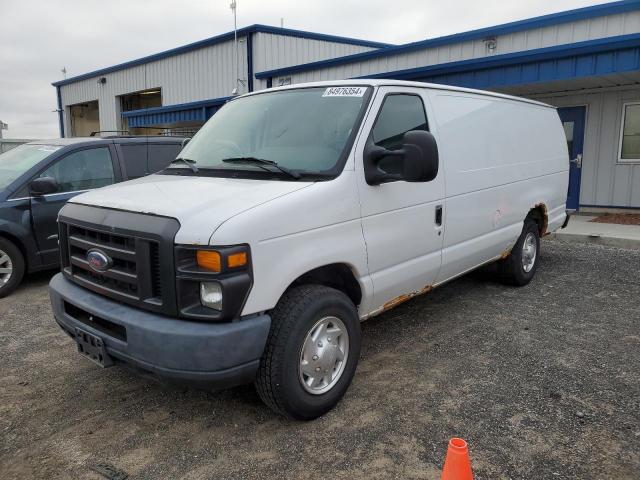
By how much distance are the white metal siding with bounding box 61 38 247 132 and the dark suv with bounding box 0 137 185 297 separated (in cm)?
1046

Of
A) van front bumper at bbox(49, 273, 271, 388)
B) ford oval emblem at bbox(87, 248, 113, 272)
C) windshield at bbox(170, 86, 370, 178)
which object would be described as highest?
windshield at bbox(170, 86, 370, 178)

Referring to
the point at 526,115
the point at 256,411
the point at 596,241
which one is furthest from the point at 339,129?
the point at 596,241

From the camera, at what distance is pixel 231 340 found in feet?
8.82

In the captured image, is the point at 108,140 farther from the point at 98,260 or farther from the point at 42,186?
the point at 98,260

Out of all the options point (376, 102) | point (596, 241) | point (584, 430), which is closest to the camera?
point (584, 430)

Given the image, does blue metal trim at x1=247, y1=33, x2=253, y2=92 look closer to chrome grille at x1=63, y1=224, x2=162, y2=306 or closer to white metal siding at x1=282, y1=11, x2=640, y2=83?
white metal siding at x1=282, y1=11, x2=640, y2=83

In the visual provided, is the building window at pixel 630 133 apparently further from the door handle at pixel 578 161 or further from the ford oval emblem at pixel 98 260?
the ford oval emblem at pixel 98 260

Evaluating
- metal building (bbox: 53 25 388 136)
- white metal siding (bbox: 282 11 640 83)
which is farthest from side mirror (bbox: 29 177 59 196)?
white metal siding (bbox: 282 11 640 83)

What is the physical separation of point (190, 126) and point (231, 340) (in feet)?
60.8

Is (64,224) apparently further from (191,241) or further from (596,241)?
(596,241)

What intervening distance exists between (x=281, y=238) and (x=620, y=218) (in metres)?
9.68

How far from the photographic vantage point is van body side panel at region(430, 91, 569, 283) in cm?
441

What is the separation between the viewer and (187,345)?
8.74ft

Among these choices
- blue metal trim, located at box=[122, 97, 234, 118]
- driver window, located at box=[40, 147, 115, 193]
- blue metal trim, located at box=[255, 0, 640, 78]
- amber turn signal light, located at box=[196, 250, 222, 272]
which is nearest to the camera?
amber turn signal light, located at box=[196, 250, 222, 272]
